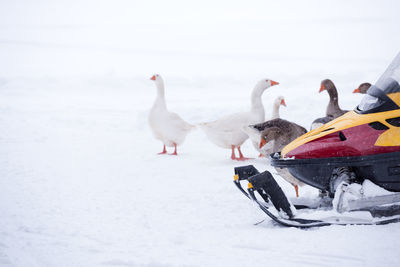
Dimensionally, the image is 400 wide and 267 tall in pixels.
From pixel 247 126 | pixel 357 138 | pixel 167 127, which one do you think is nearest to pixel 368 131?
pixel 357 138

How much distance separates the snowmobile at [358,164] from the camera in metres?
3.33

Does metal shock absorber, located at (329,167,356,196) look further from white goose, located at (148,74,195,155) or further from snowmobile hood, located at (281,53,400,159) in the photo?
white goose, located at (148,74,195,155)

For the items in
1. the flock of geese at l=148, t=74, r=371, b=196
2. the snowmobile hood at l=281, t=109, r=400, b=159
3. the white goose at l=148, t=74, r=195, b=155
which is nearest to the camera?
the snowmobile hood at l=281, t=109, r=400, b=159

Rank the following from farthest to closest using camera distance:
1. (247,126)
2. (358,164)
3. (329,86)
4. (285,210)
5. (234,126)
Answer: (234,126) → (329,86) → (247,126) → (285,210) → (358,164)

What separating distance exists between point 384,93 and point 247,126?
282 cm

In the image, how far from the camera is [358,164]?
3363 millimetres

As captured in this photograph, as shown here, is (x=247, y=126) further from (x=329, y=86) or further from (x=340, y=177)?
(x=340, y=177)

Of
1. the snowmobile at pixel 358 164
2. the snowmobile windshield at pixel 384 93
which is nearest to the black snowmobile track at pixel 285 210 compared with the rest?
the snowmobile at pixel 358 164

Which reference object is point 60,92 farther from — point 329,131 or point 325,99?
point 329,131

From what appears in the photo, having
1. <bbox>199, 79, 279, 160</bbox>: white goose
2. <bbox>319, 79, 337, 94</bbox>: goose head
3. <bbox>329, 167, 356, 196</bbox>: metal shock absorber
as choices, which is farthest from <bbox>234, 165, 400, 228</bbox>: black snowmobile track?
<bbox>319, 79, 337, 94</bbox>: goose head

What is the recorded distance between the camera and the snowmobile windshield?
3.40 metres

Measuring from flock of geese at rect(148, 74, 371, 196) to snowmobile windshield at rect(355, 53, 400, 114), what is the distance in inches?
52.6

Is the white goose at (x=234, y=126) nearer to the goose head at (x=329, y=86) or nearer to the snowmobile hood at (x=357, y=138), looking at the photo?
Answer: the goose head at (x=329, y=86)

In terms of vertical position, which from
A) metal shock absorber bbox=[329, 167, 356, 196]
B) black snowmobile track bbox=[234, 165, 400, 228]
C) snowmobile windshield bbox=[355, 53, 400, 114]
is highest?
snowmobile windshield bbox=[355, 53, 400, 114]
